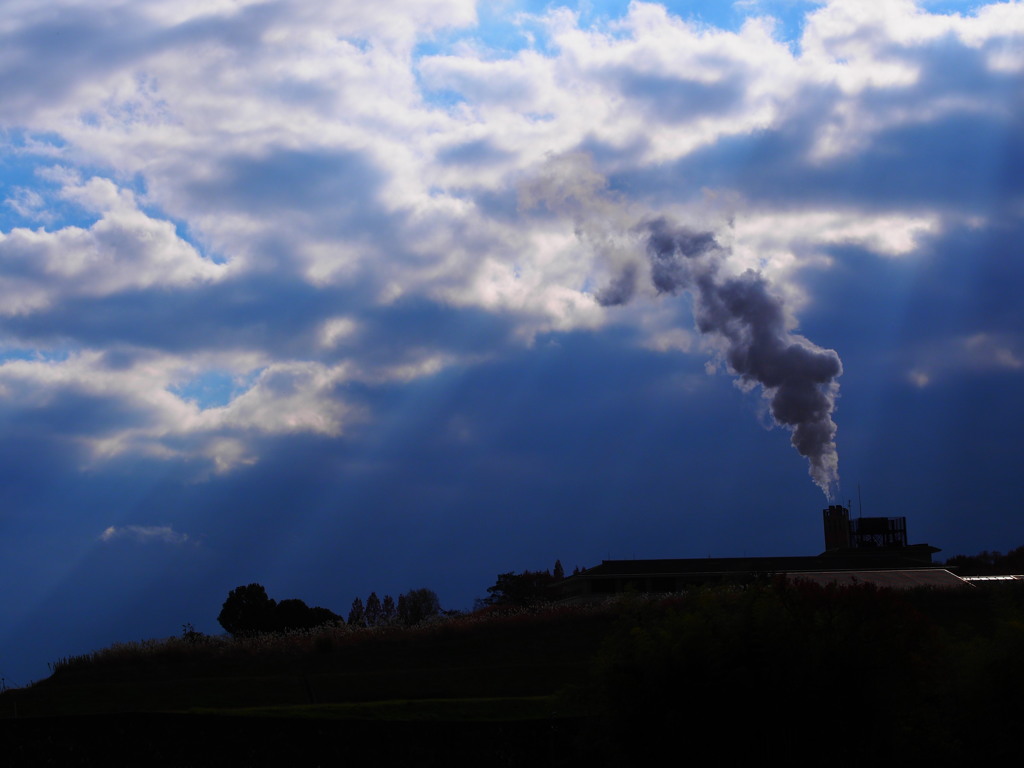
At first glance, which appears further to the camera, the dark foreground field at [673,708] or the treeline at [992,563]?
the treeline at [992,563]

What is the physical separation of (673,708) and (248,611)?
73.6 meters

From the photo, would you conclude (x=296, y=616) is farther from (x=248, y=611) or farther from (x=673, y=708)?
(x=673, y=708)

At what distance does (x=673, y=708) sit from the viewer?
30.8 m

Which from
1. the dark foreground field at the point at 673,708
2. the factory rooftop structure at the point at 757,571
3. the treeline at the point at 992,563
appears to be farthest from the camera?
the treeline at the point at 992,563

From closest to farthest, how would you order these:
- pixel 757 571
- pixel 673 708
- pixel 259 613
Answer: pixel 673 708
pixel 757 571
pixel 259 613

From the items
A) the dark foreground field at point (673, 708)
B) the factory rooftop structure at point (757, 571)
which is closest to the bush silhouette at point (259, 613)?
the factory rooftop structure at point (757, 571)

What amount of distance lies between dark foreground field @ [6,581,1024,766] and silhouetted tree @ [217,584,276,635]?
54.3m

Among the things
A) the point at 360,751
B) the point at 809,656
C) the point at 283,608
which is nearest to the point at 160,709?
the point at 360,751

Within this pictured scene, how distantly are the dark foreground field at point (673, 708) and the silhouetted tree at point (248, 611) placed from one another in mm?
54263

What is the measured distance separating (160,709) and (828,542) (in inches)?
2670

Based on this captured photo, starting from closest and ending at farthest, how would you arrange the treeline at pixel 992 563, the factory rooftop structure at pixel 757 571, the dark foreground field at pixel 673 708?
the dark foreground field at pixel 673 708, the factory rooftop structure at pixel 757 571, the treeline at pixel 992 563

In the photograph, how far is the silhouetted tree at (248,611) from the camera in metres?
95.4

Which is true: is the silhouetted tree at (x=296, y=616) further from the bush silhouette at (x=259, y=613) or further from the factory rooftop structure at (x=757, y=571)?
the factory rooftop structure at (x=757, y=571)

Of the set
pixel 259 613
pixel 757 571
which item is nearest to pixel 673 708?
pixel 757 571
